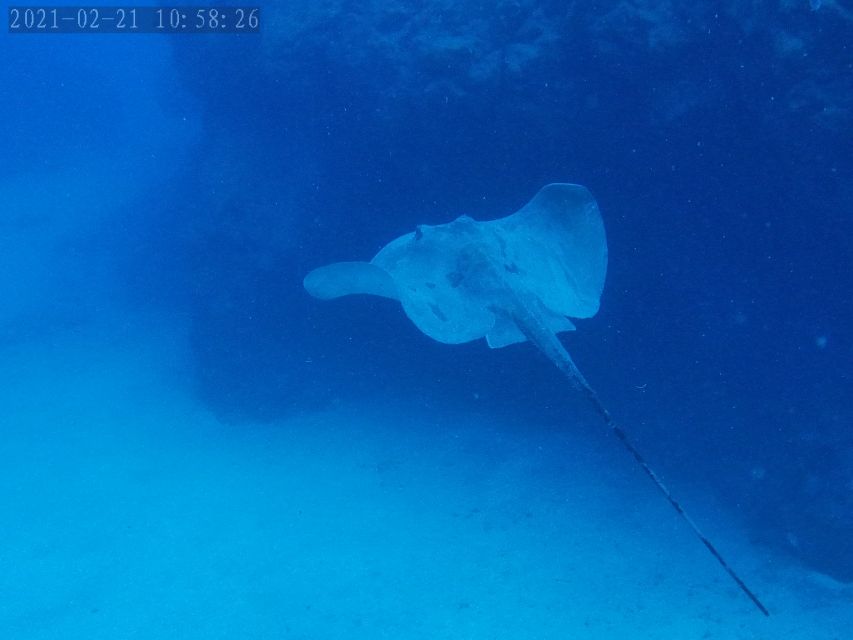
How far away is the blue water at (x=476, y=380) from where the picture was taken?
5.61m

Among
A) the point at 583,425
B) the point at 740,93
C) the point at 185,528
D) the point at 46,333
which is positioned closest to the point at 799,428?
the point at 583,425

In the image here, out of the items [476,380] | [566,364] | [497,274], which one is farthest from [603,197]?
[566,364]

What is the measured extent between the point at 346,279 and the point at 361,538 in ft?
10.2

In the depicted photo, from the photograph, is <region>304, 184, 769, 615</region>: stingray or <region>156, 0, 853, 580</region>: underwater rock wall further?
<region>156, 0, 853, 580</region>: underwater rock wall

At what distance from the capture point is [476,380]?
8406 millimetres

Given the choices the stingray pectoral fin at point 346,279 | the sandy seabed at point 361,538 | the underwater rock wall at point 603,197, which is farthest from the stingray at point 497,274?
the underwater rock wall at point 603,197

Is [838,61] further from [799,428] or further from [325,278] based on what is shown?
[325,278]

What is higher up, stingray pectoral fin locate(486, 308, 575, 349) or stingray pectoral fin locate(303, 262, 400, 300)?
stingray pectoral fin locate(303, 262, 400, 300)

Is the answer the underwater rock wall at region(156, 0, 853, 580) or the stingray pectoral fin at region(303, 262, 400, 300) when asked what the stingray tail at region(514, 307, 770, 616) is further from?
the underwater rock wall at region(156, 0, 853, 580)
